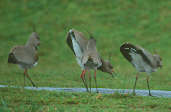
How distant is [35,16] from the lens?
28406mm

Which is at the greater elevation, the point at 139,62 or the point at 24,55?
the point at 24,55

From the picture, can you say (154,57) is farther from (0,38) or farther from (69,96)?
(0,38)

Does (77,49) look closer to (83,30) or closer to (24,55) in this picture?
(24,55)

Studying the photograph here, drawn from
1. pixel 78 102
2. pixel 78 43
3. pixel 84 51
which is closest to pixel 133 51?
pixel 84 51

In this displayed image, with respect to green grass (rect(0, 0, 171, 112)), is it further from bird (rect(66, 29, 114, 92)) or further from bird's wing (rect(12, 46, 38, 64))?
bird (rect(66, 29, 114, 92))

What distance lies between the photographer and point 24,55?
9992 mm

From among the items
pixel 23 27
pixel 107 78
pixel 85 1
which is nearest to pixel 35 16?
pixel 23 27

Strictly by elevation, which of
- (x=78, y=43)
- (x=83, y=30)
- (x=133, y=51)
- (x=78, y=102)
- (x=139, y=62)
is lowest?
(x=78, y=102)

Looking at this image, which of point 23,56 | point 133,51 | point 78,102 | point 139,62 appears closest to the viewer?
point 78,102

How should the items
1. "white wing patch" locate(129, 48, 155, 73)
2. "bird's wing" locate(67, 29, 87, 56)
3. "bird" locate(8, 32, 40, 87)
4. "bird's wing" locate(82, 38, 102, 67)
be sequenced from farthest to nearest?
"bird" locate(8, 32, 40, 87) < "bird's wing" locate(67, 29, 87, 56) < "bird's wing" locate(82, 38, 102, 67) < "white wing patch" locate(129, 48, 155, 73)

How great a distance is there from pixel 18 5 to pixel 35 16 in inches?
94.0

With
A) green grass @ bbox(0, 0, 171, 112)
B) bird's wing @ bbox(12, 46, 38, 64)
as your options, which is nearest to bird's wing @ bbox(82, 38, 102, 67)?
bird's wing @ bbox(12, 46, 38, 64)

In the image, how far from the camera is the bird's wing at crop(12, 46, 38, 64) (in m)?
9.83

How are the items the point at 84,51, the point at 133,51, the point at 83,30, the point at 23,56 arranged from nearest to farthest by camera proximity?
the point at 133,51, the point at 84,51, the point at 23,56, the point at 83,30
